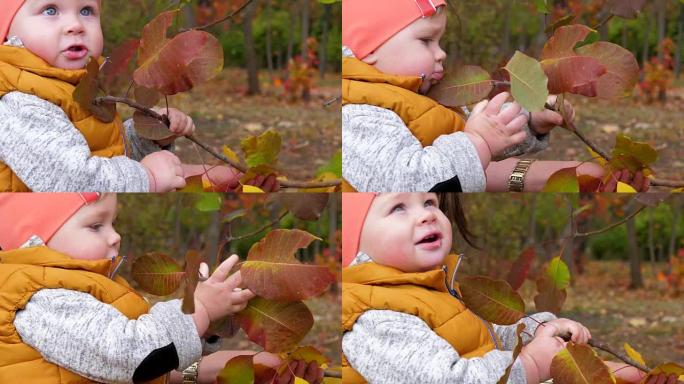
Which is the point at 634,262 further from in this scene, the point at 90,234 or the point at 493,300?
the point at 90,234

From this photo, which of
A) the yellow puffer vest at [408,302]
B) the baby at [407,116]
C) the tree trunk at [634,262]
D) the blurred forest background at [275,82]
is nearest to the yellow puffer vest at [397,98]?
the baby at [407,116]

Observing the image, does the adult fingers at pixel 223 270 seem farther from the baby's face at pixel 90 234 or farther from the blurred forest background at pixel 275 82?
the blurred forest background at pixel 275 82

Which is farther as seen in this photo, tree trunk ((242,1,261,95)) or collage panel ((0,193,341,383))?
tree trunk ((242,1,261,95))

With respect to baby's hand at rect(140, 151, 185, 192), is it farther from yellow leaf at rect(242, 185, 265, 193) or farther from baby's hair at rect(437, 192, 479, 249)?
baby's hair at rect(437, 192, 479, 249)

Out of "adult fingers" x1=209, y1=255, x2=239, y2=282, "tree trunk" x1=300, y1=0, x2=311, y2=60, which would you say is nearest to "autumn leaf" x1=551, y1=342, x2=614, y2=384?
"adult fingers" x1=209, y1=255, x2=239, y2=282

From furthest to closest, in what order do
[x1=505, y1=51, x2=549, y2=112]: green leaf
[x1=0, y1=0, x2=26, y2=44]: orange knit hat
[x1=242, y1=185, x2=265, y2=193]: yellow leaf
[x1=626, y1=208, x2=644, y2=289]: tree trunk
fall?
1. [x1=626, y1=208, x2=644, y2=289]: tree trunk
2. [x1=242, y1=185, x2=265, y2=193]: yellow leaf
3. [x1=0, y1=0, x2=26, y2=44]: orange knit hat
4. [x1=505, y1=51, x2=549, y2=112]: green leaf

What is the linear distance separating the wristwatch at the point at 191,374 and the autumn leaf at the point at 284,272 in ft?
0.65

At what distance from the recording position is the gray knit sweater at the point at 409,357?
135 cm

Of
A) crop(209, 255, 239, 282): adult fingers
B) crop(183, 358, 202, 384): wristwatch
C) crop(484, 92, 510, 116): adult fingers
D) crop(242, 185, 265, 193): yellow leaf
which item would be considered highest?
crop(484, 92, 510, 116): adult fingers

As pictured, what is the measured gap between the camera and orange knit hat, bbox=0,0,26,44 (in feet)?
4.63

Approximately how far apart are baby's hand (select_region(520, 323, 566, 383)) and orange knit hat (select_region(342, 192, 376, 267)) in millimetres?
225

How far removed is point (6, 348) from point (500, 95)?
613 millimetres

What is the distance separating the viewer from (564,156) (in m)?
1.65

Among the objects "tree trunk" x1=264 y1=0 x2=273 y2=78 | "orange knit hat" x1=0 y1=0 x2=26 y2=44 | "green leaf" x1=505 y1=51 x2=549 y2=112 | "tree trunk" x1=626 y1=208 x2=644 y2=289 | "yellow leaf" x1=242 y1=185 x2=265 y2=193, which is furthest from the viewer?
"tree trunk" x1=626 y1=208 x2=644 y2=289
